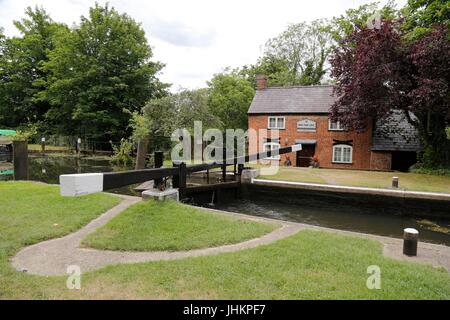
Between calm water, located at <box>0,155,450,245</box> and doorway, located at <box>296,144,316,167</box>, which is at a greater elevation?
doorway, located at <box>296,144,316,167</box>

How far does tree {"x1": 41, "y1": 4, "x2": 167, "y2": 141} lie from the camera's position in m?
27.5

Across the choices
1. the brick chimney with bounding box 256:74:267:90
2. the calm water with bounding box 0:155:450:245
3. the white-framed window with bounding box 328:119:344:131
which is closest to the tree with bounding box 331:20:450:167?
the white-framed window with bounding box 328:119:344:131

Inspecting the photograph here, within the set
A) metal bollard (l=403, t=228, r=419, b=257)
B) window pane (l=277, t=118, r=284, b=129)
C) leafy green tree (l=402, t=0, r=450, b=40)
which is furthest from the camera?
window pane (l=277, t=118, r=284, b=129)

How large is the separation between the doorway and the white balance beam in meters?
18.9

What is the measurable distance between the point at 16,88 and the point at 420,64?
3567 centimetres

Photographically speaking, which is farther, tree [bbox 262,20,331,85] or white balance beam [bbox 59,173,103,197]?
tree [bbox 262,20,331,85]

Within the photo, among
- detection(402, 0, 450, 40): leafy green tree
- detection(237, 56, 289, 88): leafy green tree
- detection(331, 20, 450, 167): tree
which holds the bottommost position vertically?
detection(331, 20, 450, 167): tree

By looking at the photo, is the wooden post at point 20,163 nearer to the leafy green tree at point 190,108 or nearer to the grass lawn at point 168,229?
the grass lawn at point 168,229

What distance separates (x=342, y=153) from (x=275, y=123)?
16.2ft

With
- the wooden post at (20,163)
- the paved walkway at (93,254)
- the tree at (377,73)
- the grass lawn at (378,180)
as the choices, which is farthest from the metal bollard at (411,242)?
the tree at (377,73)

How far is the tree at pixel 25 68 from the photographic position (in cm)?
3275

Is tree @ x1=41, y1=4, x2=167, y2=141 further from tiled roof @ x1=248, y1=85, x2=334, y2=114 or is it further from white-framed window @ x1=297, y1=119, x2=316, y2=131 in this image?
white-framed window @ x1=297, y1=119, x2=316, y2=131

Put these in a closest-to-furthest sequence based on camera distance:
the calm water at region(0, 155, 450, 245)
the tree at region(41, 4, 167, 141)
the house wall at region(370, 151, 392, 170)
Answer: the calm water at region(0, 155, 450, 245), the house wall at region(370, 151, 392, 170), the tree at region(41, 4, 167, 141)
